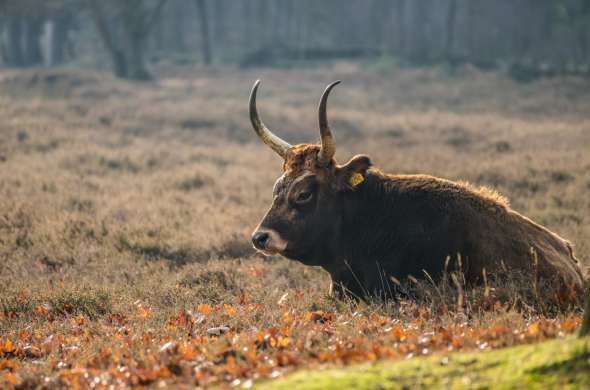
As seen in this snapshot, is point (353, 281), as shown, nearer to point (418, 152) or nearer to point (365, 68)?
point (418, 152)

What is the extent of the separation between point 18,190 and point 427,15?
60.7m

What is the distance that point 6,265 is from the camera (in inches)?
396

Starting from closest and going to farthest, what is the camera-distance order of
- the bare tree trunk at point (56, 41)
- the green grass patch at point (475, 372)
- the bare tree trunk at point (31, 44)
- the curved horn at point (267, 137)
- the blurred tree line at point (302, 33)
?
the green grass patch at point (475, 372) < the curved horn at point (267, 137) < the blurred tree line at point (302, 33) < the bare tree trunk at point (31, 44) < the bare tree trunk at point (56, 41)

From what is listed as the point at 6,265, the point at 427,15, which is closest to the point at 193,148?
the point at 6,265

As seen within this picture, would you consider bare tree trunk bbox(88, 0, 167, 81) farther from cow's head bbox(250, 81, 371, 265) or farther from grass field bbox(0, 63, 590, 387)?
cow's head bbox(250, 81, 371, 265)

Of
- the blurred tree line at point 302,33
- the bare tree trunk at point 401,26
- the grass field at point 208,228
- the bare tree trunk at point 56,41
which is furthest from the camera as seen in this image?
the bare tree trunk at point 401,26

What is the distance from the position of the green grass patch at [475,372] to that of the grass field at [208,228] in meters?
0.37

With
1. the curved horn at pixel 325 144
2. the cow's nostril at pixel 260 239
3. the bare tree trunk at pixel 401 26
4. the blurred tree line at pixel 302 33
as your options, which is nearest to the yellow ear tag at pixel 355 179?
the curved horn at pixel 325 144

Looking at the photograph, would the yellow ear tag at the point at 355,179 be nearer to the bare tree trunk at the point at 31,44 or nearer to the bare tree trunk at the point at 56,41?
the bare tree trunk at the point at 31,44

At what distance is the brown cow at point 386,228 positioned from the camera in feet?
23.7

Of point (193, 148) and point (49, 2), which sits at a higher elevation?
point (49, 2)

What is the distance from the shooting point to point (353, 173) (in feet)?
25.8

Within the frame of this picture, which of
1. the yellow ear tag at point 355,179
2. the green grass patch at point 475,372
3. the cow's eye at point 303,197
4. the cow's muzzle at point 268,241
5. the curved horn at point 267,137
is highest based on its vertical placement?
the curved horn at point 267,137

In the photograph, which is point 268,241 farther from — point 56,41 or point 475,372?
point 56,41
